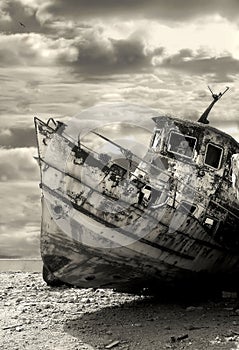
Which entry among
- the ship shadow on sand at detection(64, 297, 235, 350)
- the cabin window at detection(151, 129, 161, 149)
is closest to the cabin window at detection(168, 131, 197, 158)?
the cabin window at detection(151, 129, 161, 149)

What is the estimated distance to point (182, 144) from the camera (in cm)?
1120

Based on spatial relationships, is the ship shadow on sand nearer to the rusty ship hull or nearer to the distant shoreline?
the rusty ship hull

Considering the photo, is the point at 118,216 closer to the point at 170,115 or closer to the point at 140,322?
the point at 140,322

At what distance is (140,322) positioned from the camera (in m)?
10.3

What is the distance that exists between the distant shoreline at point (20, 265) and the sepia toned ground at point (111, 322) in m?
3.69

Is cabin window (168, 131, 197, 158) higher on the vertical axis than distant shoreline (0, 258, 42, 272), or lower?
higher

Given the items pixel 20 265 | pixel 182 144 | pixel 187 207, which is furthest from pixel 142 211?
pixel 20 265

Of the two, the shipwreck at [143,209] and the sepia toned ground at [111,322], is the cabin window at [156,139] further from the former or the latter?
the sepia toned ground at [111,322]

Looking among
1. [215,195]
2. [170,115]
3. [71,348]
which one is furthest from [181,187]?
[71,348]

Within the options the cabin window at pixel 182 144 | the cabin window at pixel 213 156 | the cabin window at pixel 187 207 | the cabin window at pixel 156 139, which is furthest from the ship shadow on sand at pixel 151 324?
the cabin window at pixel 156 139

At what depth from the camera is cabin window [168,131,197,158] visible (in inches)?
437

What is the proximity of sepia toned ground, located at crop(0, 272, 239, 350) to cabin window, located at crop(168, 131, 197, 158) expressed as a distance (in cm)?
257

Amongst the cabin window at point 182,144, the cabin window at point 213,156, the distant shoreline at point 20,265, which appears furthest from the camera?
the distant shoreline at point 20,265

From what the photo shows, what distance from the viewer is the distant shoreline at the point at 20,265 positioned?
1678cm
